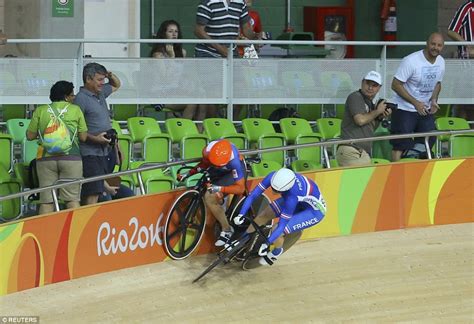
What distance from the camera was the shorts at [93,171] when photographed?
1287 centimetres

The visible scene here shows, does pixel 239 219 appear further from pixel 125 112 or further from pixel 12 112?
pixel 12 112

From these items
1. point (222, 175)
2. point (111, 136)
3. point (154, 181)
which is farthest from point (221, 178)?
point (111, 136)

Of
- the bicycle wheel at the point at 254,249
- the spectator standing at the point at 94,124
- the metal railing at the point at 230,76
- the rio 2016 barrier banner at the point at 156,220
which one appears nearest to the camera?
the rio 2016 barrier banner at the point at 156,220

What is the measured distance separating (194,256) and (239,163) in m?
1.05

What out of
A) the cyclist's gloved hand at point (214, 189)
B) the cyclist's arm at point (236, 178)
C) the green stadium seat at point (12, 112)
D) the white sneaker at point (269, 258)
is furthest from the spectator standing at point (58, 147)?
the green stadium seat at point (12, 112)

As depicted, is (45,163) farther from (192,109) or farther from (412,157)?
(412,157)

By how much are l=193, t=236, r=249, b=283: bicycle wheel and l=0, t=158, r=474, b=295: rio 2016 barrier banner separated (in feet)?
1.69

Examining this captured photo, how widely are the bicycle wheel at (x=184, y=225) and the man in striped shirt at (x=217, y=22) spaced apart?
282 centimetres

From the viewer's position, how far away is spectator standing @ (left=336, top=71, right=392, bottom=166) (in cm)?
1479

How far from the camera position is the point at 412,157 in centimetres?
1535

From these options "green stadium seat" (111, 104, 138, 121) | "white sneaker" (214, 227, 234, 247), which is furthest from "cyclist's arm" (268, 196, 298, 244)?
"green stadium seat" (111, 104, 138, 121)

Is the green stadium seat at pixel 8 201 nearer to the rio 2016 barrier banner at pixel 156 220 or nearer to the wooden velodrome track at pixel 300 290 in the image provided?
the rio 2016 barrier banner at pixel 156 220

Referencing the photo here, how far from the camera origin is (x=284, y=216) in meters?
13.2

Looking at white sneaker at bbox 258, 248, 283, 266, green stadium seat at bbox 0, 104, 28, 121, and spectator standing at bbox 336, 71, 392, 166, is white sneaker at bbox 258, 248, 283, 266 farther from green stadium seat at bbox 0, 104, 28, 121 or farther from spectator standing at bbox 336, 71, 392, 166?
green stadium seat at bbox 0, 104, 28, 121
